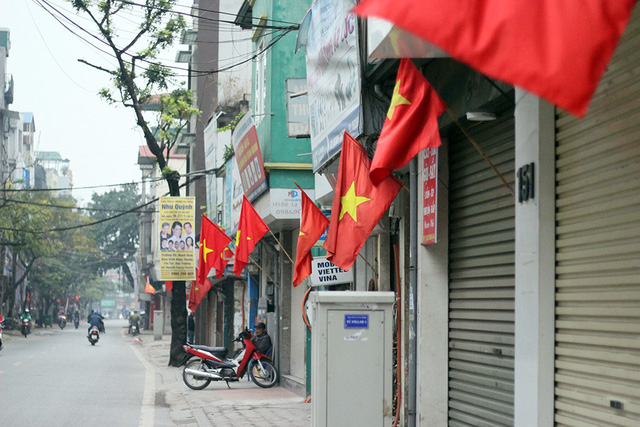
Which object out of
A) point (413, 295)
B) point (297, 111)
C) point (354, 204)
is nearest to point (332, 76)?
point (354, 204)

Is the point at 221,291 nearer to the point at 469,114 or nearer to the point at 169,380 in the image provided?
the point at 169,380

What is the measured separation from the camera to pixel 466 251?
8.83 metres

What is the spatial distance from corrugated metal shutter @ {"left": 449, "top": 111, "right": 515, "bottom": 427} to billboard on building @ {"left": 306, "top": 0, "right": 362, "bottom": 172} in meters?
1.79

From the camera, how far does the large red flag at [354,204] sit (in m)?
9.61

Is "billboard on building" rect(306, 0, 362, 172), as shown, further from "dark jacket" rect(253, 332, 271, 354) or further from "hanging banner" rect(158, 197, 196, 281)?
"hanging banner" rect(158, 197, 196, 281)

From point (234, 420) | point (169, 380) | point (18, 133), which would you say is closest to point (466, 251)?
point (234, 420)

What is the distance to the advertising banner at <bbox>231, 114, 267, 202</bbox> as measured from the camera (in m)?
18.7

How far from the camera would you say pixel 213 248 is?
63.3 feet

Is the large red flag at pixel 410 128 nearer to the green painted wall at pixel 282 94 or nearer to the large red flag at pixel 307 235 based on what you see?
the large red flag at pixel 307 235

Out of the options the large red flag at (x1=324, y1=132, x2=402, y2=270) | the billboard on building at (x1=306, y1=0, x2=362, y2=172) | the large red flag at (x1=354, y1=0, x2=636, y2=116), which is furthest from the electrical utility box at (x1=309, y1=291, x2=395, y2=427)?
the large red flag at (x1=354, y1=0, x2=636, y2=116)

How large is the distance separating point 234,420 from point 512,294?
691cm

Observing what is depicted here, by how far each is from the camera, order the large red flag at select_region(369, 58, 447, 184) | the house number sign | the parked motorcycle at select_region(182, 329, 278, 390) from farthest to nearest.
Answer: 1. the parked motorcycle at select_region(182, 329, 278, 390)
2. the large red flag at select_region(369, 58, 447, 184)
3. the house number sign

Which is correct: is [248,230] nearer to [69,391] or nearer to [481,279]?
[69,391]

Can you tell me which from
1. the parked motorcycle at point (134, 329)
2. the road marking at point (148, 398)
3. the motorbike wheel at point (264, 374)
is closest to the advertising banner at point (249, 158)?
the motorbike wheel at point (264, 374)
